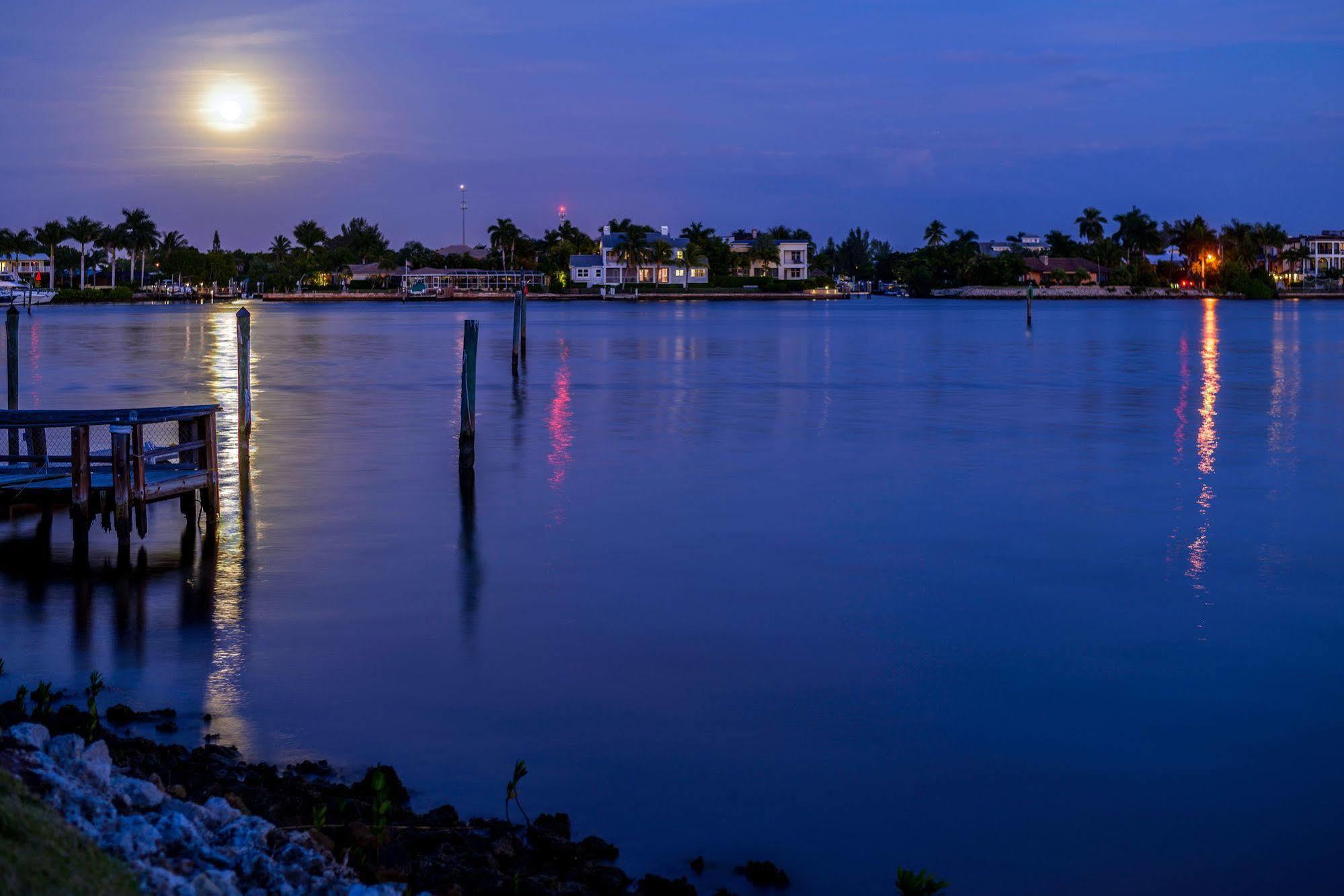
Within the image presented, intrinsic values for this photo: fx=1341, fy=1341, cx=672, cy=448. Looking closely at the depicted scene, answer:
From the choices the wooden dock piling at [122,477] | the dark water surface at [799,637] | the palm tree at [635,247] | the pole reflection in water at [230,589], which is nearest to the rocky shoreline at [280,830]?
the dark water surface at [799,637]

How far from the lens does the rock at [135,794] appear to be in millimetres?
7816

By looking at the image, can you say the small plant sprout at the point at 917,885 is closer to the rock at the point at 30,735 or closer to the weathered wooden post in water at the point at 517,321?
the rock at the point at 30,735

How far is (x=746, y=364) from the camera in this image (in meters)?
63.7

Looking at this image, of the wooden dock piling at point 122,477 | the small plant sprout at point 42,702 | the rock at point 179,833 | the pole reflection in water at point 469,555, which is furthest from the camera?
the wooden dock piling at point 122,477

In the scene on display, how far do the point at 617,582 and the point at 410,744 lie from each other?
6.18 metres

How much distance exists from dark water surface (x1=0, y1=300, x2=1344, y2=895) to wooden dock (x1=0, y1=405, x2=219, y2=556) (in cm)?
60

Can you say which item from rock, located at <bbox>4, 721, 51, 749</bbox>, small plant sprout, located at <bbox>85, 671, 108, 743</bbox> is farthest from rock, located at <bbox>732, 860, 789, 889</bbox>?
small plant sprout, located at <bbox>85, 671, 108, 743</bbox>

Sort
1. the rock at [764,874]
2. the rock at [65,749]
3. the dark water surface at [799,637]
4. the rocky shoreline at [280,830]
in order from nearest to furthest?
the rocky shoreline at [280,830] → the rock at [65,749] → the rock at [764,874] → the dark water surface at [799,637]

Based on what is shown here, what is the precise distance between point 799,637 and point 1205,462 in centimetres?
1739

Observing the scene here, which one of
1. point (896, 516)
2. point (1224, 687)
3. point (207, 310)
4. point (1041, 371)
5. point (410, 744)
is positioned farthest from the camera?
point (207, 310)

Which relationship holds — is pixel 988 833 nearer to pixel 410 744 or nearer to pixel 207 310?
pixel 410 744

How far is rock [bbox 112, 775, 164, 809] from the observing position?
782cm

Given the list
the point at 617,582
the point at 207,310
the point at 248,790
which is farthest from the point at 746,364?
the point at 207,310

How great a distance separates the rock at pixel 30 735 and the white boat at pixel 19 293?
176 metres
